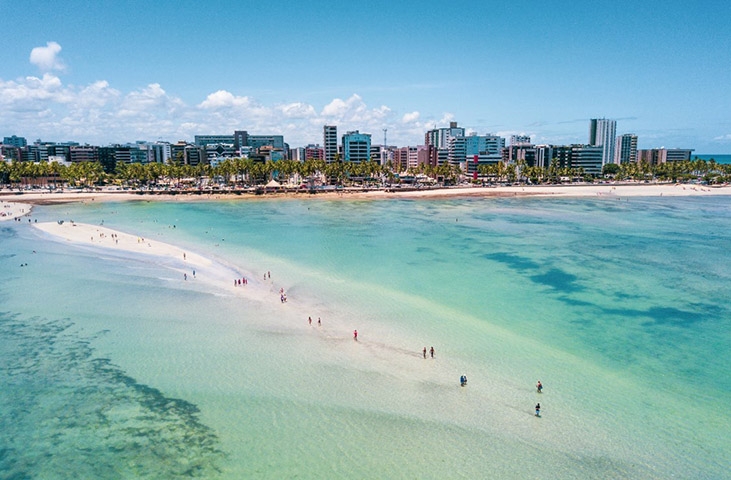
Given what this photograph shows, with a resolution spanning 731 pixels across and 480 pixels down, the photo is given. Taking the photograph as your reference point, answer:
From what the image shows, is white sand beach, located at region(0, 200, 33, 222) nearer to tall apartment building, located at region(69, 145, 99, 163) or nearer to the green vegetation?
the green vegetation

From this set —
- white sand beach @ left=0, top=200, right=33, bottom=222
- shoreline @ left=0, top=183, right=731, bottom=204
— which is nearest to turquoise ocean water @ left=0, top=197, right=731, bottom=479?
white sand beach @ left=0, top=200, right=33, bottom=222

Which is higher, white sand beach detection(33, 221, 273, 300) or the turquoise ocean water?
white sand beach detection(33, 221, 273, 300)

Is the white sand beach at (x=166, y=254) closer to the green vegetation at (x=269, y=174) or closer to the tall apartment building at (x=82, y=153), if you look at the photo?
the green vegetation at (x=269, y=174)

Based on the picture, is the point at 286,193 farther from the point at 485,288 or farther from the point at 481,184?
the point at 485,288

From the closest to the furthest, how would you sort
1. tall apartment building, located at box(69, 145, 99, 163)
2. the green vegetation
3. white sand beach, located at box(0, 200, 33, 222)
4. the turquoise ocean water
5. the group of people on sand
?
the turquoise ocean water → the group of people on sand → white sand beach, located at box(0, 200, 33, 222) → the green vegetation → tall apartment building, located at box(69, 145, 99, 163)

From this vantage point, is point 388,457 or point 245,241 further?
point 245,241

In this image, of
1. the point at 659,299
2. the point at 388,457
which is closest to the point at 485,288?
the point at 659,299

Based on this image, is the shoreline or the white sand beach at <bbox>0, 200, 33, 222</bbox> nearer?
the white sand beach at <bbox>0, 200, 33, 222</bbox>
